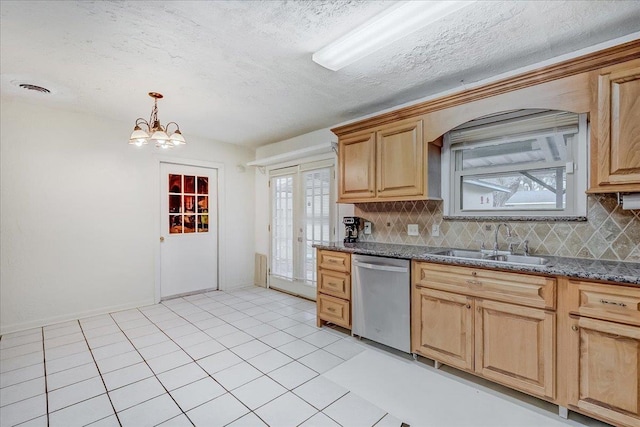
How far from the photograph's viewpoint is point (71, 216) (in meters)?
3.63

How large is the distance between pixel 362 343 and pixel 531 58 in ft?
9.58

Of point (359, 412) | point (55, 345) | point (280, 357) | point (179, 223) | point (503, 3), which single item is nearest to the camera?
point (503, 3)

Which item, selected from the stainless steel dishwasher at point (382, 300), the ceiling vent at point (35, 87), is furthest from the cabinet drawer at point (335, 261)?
the ceiling vent at point (35, 87)

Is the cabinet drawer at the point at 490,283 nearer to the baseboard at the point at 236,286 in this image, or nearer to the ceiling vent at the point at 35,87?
the baseboard at the point at 236,286

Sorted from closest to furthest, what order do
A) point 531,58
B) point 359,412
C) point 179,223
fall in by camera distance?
point 359,412
point 531,58
point 179,223

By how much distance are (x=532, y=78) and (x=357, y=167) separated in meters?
1.68

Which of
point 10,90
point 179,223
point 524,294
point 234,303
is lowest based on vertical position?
point 234,303

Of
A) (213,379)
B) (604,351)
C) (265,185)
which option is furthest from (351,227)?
(604,351)

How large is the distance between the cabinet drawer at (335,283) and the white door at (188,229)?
2.40m

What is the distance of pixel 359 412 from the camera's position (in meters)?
1.95

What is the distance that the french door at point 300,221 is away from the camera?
13.9 feet

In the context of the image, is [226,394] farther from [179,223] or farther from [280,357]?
[179,223]

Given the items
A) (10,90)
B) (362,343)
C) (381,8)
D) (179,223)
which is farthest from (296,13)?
(179,223)

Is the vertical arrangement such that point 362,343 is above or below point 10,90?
below
